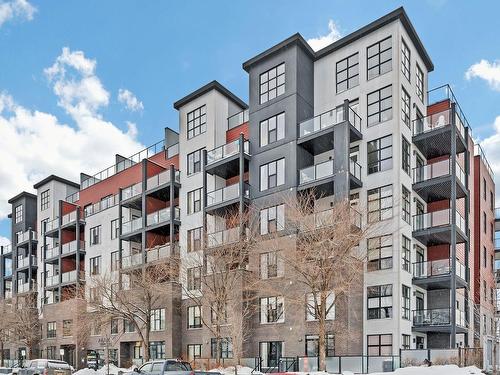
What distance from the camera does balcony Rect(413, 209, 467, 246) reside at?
34.5 meters

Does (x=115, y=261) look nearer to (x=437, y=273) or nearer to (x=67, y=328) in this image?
(x=67, y=328)

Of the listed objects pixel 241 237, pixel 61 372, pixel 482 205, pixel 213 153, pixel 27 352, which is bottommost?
pixel 27 352

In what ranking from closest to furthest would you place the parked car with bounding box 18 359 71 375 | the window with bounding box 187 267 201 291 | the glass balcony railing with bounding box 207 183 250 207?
the parked car with bounding box 18 359 71 375 → the window with bounding box 187 267 201 291 → the glass balcony railing with bounding box 207 183 250 207

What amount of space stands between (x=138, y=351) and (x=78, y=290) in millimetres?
7998

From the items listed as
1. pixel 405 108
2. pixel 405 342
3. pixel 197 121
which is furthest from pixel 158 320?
pixel 405 108

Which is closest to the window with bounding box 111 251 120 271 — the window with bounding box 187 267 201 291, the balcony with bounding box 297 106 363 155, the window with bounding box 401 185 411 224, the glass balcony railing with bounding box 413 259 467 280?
the window with bounding box 187 267 201 291

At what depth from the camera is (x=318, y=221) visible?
2955 cm

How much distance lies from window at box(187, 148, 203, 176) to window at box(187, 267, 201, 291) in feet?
29.4

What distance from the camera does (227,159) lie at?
1560 inches

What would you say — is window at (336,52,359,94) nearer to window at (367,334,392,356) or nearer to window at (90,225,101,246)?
window at (367,334,392,356)

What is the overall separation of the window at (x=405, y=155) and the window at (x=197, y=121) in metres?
16.5

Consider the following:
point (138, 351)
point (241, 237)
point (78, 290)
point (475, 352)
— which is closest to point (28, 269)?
point (78, 290)

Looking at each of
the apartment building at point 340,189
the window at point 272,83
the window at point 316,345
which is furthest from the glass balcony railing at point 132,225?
the window at point 316,345

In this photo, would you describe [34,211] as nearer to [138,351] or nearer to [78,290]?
[78,290]
